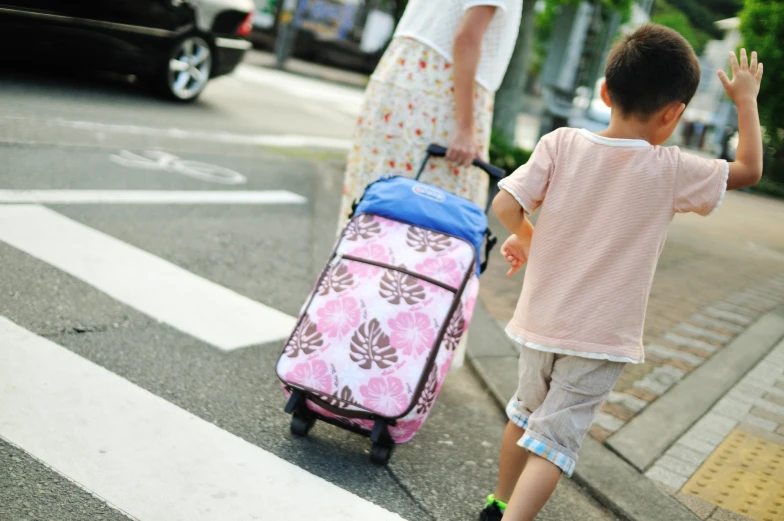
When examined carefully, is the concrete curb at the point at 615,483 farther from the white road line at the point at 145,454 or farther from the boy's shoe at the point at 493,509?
the white road line at the point at 145,454

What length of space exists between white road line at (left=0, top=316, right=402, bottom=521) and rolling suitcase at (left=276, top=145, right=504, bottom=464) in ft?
0.84

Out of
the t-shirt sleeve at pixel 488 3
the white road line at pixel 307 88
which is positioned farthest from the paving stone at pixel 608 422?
the white road line at pixel 307 88

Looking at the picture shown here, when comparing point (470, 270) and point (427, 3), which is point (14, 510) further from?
point (427, 3)

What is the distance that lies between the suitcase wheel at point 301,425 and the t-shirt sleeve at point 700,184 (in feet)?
4.68

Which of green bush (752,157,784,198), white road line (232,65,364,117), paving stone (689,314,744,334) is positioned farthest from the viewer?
green bush (752,157,784,198)

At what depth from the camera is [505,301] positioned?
17.4 ft

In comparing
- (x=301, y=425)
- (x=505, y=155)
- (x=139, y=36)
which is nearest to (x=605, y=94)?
(x=301, y=425)

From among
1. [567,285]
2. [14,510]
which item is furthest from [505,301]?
[14,510]

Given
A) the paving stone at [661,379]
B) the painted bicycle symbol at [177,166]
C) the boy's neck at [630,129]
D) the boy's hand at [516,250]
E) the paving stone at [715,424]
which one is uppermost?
the boy's neck at [630,129]

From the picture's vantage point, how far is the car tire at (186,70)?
9.46 meters

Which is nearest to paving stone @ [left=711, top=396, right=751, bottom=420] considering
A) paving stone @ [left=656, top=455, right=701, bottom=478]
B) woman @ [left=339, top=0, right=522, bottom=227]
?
paving stone @ [left=656, top=455, right=701, bottom=478]

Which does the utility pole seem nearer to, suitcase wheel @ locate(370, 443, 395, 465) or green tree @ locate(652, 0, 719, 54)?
suitcase wheel @ locate(370, 443, 395, 465)

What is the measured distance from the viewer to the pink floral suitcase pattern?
2.77 metres

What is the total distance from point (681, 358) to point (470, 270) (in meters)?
2.26
